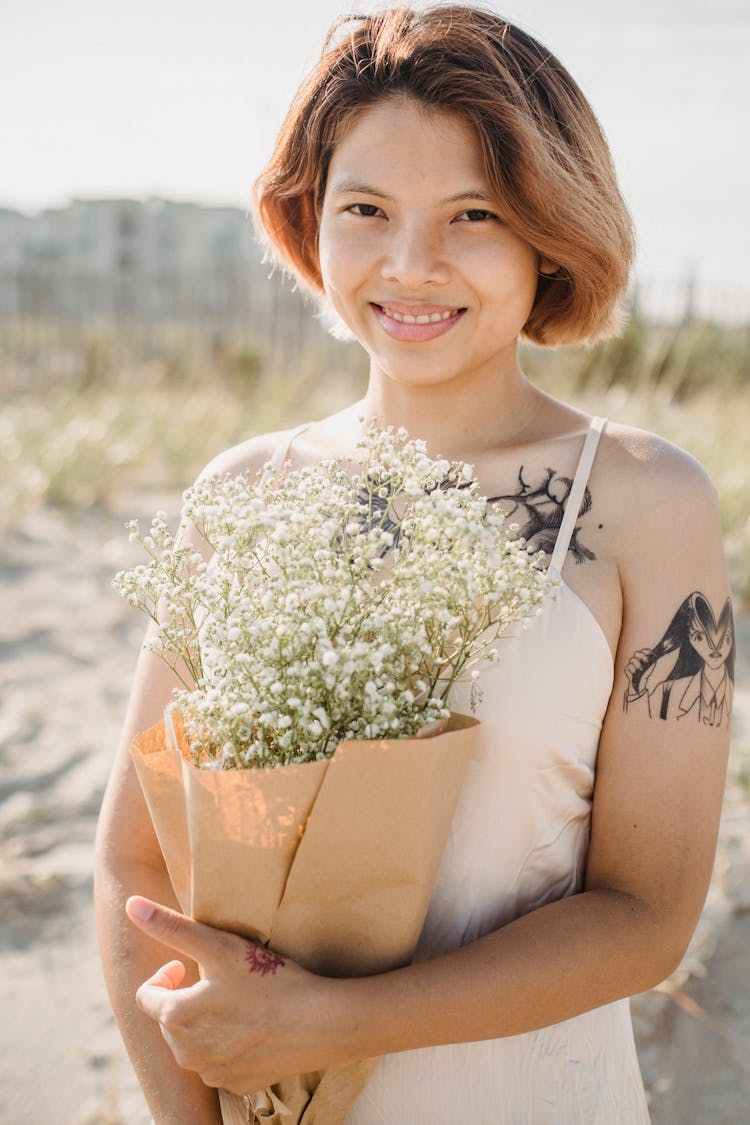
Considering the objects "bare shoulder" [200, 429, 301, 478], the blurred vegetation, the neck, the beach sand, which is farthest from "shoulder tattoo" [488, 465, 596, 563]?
the blurred vegetation

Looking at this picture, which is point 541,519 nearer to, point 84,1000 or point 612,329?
point 612,329

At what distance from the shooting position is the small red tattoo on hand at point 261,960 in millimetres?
1268

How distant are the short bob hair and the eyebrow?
25 mm

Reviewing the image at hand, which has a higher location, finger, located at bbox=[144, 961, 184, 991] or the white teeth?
the white teeth

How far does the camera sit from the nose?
1609 mm

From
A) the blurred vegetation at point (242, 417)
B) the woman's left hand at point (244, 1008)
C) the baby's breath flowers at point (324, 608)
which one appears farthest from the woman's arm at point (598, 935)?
the blurred vegetation at point (242, 417)

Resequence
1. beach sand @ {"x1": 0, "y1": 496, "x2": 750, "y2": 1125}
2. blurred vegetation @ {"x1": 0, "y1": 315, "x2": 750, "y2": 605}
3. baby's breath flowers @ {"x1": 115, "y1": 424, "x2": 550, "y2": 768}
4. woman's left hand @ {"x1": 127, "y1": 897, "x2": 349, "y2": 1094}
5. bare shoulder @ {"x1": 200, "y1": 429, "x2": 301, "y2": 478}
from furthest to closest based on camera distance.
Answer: blurred vegetation @ {"x1": 0, "y1": 315, "x2": 750, "y2": 605}, beach sand @ {"x1": 0, "y1": 496, "x2": 750, "y2": 1125}, bare shoulder @ {"x1": 200, "y1": 429, "x2": 301, "y2": 478}, woman's left hand @ {"x1": 127, "y1": 897, "x2": 349, "y2": 1094}, baby's breath flowers @ {"x1": 115, "y1": 424, "x2": 550, "y2": 768}

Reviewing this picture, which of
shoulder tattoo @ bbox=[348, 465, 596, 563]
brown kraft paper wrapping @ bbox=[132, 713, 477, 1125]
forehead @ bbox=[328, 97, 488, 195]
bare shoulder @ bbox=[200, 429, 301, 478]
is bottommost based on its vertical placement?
brown kraft paper wrapping @ bbox=[132, 713, 477, 1125]

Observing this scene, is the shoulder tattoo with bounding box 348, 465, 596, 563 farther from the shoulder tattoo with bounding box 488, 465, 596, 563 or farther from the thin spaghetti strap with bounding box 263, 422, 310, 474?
the thin spaghetti strap with bounding box 263, 422, 310, 474

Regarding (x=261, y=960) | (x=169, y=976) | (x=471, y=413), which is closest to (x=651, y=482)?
(x=471, y=413)

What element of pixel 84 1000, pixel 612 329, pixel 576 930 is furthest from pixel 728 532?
pixel 576 930

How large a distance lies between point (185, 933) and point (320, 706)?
379 millimetres

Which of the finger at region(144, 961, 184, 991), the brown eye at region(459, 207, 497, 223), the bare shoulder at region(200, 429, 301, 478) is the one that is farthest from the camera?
the bare shoulder at region(200, 429, 301, 478)

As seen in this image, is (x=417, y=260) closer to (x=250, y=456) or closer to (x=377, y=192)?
(x=377, y=192)
